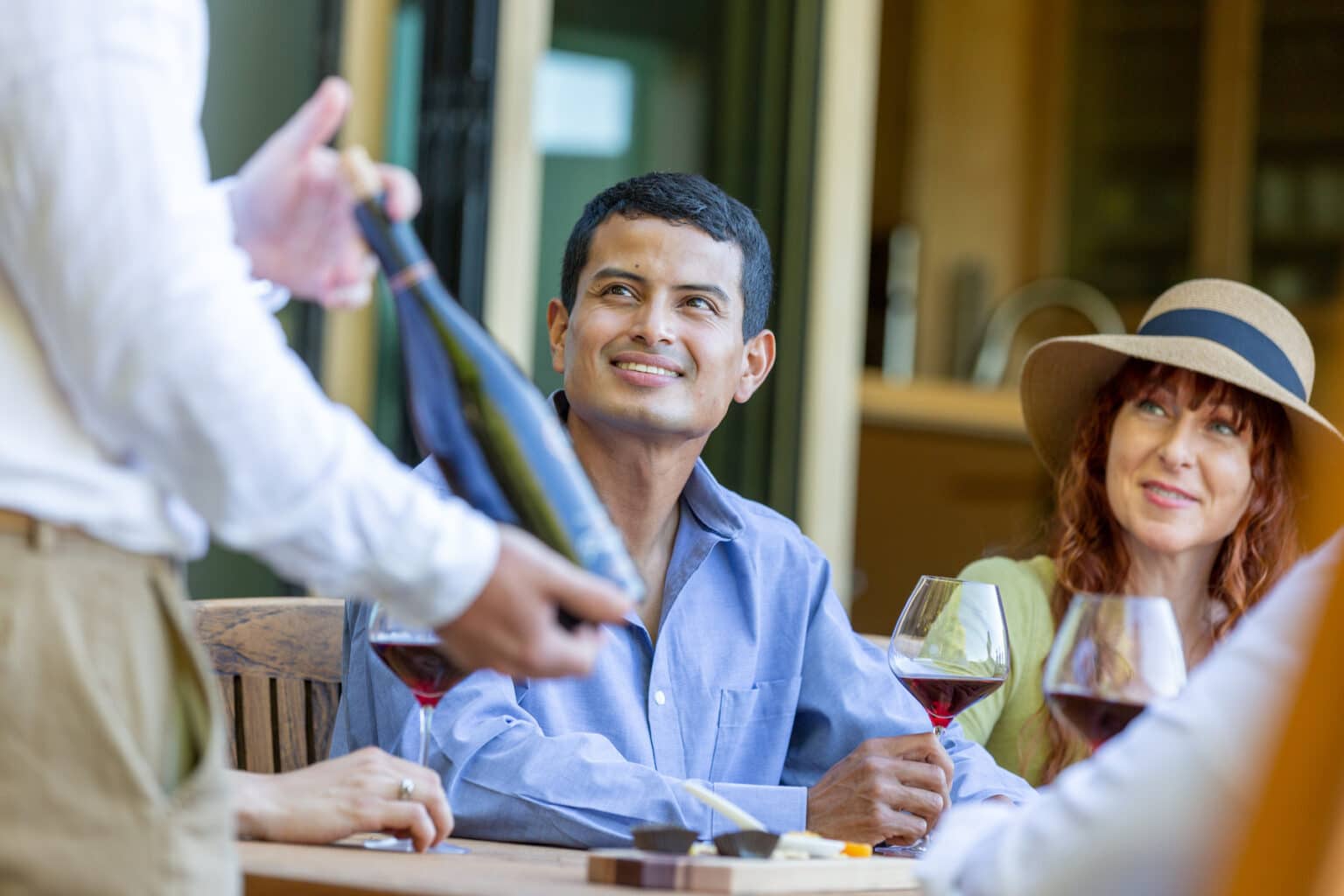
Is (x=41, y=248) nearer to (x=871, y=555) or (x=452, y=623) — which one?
(x=452, y=623)

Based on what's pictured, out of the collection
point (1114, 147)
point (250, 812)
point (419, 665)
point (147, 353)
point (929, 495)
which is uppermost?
point (1114, 147)

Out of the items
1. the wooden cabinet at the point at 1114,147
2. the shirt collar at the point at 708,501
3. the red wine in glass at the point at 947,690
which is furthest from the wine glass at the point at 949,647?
the wooden cabinet at the point at 1114,147

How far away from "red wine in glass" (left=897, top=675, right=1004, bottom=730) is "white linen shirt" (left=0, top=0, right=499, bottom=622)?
0.72 meters

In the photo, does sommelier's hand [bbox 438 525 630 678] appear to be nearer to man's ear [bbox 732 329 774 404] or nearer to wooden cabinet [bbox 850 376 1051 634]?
man's ear [bbox 732 329 774 404]

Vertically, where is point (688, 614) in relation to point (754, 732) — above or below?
above

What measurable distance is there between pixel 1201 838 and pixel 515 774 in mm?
768

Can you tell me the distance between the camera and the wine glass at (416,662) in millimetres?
1244

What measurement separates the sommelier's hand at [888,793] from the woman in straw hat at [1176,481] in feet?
1.72

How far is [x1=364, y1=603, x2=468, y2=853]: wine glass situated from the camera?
1244mm

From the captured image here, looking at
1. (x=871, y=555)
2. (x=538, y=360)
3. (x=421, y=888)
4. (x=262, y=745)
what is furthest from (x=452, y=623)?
(x=871, y=555)

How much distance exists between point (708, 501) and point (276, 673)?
52 cm

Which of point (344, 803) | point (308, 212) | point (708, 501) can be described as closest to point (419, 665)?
point (344, 803)

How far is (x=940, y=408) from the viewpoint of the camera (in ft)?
17.5

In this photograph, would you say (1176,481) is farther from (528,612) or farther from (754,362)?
(528,612)
